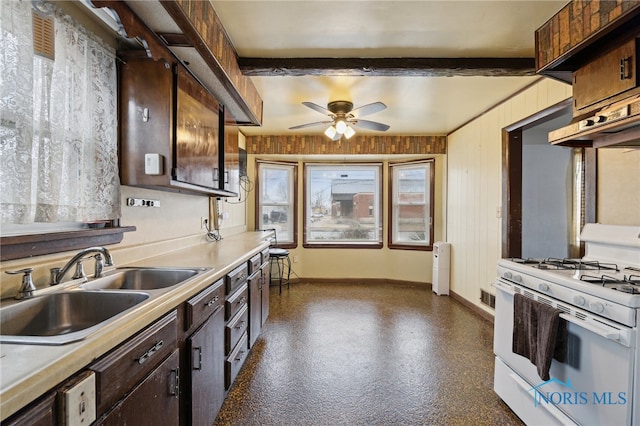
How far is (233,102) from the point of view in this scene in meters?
2.75

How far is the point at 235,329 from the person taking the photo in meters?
2.19

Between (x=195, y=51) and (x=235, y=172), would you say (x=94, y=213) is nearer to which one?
(x=195, y=51)

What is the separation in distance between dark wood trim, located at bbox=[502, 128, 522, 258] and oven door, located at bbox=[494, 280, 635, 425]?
145cm

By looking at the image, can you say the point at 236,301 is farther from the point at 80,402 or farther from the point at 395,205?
the point at 395,205

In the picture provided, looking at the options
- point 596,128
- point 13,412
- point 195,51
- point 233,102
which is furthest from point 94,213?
point 596,128

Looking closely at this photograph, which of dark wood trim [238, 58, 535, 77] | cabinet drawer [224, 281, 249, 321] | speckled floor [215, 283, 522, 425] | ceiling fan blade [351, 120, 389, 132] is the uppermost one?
dark wood trim [238, 58, 535, 77]

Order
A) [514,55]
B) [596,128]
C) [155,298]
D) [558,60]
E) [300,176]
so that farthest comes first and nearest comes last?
[300,176] → [514,55] → [558,60] → [596,128] → [155,298]

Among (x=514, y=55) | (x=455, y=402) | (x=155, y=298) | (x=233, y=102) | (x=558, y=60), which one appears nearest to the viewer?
(x=155, y=298)

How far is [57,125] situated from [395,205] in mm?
4722

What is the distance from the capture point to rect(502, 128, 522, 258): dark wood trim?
129 inches

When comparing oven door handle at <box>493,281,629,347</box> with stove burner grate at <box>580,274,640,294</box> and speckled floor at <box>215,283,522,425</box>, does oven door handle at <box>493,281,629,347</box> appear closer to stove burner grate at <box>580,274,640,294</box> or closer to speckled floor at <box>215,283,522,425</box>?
stove burner grate at <box>580,274,640,294</box>

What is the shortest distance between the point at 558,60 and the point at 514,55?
610mm

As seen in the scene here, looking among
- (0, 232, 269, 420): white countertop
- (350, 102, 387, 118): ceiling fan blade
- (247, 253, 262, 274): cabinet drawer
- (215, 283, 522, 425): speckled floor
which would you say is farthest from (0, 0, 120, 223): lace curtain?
(350, 102, 387, 118): ceiling fan blade

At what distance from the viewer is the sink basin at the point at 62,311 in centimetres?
112
